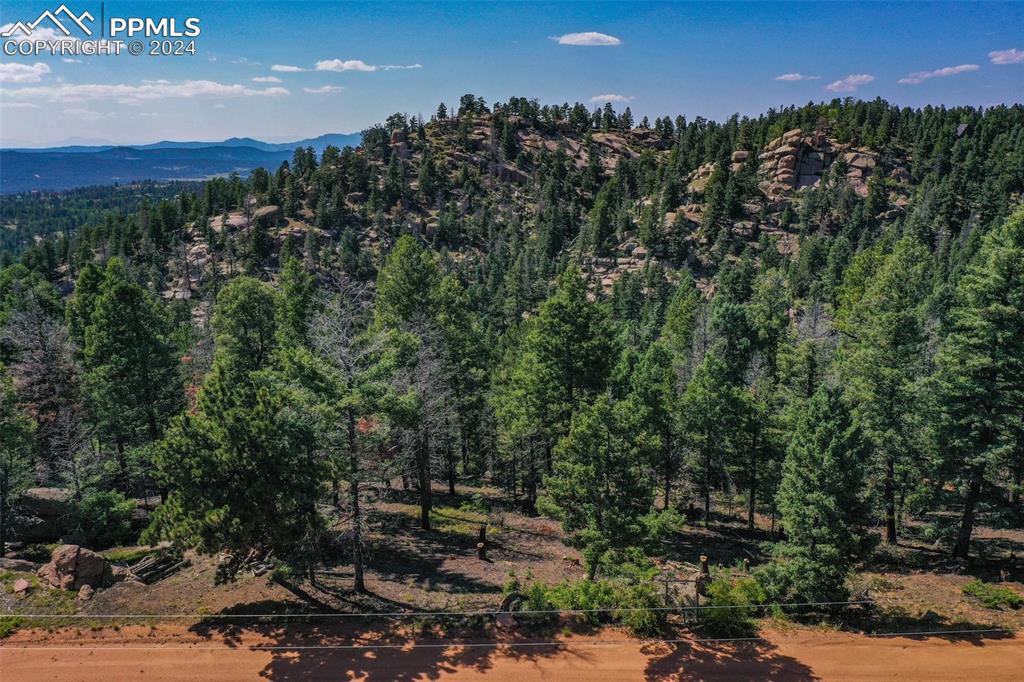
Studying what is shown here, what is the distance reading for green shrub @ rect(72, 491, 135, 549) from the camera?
2638 centimetres

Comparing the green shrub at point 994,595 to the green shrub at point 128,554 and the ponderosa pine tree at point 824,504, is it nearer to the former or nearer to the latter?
the ponderosa pine tree at point 824,504

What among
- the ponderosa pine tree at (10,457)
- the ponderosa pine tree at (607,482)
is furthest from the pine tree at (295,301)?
the ponderosa pine tree at (607,482)

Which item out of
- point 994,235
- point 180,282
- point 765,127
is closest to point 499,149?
point 765,127

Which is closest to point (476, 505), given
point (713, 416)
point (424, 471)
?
point (424, 471)

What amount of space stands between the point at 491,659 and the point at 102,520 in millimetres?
19457

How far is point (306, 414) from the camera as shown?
19.6m

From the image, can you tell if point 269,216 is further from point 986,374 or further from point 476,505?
point 986,374

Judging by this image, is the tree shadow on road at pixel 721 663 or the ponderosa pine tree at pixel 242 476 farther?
the ponderosa pine tree at pixel 242 476

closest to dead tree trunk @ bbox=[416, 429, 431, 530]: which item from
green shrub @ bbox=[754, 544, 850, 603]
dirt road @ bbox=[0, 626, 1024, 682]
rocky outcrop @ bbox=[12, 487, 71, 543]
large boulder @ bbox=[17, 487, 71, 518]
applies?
dirt road @ bbox=[0, 626, 1024, 682]

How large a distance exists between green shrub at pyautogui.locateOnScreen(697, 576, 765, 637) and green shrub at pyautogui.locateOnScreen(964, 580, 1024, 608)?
9040 millimetres

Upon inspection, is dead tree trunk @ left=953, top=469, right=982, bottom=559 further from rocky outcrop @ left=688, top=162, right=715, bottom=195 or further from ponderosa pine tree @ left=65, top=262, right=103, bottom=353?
rocky outcrop @ left=688, top=162, right=715, bottom=195

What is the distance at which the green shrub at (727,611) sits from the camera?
1998 centimetres

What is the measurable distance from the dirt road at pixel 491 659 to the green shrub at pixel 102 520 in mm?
8596

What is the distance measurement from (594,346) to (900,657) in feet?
52.9
